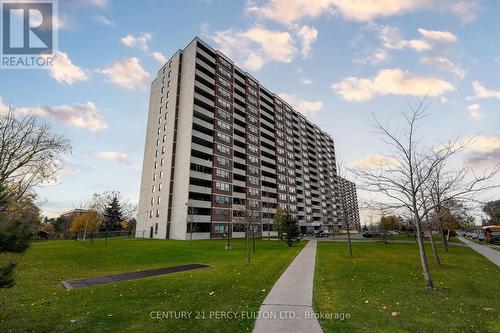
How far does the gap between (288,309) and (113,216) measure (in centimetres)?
8052

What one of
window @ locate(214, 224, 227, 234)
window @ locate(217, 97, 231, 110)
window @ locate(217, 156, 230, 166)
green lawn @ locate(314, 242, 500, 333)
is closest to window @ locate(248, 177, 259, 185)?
window @ locate(217, 156, 230, 166)

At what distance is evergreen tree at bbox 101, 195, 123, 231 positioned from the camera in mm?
74438

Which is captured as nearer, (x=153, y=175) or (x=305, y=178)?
(x=153, y=175)

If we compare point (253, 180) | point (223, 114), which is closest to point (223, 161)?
point (223, 114)

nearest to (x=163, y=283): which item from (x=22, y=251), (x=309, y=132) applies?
(x=22, y=251)

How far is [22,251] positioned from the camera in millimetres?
7312

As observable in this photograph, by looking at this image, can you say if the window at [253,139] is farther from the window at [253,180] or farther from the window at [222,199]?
the window at [222,199]

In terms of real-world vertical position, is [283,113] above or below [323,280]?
above

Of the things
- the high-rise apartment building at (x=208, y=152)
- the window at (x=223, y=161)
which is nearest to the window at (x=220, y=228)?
the high-rise apartment building at (x=208, y=152)

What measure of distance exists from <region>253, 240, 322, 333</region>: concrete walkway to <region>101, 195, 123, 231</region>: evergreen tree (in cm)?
7584

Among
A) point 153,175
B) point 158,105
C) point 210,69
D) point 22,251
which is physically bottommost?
point 22,251

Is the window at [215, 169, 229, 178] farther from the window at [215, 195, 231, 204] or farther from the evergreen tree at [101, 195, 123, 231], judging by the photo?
the evergreen tree at [101, 195, 123, 231]

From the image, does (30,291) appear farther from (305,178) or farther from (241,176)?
(305,178)

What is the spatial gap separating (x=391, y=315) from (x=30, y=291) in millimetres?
13522
